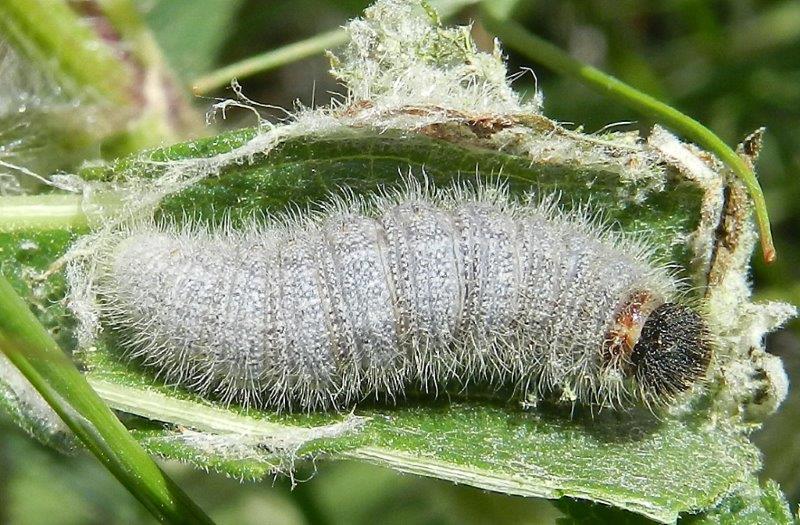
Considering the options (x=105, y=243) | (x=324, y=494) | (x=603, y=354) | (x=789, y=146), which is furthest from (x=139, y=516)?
(x=789, y=146)

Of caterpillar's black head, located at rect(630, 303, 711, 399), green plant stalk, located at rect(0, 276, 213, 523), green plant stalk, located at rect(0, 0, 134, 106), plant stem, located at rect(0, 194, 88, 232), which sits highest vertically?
green plant stalk, located at rect(0, 0, 134, 106)

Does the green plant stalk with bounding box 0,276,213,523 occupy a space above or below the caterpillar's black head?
below

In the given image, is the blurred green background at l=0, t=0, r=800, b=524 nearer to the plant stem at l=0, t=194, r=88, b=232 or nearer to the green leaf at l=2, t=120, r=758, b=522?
the green leaf at l=2, t=120, r=758, b=522

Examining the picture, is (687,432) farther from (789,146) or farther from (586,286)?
(789,146)

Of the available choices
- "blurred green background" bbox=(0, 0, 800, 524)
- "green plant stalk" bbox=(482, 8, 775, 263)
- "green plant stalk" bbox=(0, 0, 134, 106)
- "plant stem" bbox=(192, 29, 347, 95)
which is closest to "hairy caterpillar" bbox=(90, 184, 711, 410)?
"green plant stalk" bbox=(482, 8, 775, 263)

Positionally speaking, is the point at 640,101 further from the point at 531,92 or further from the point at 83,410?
the point at 83,410
